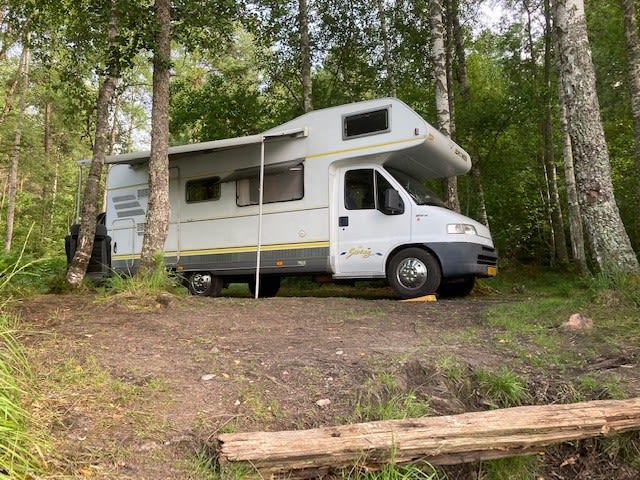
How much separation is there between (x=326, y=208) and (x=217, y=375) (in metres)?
5.13

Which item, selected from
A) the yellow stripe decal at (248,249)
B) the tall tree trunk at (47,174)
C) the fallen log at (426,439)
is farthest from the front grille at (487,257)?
the tall tree trunk at (47,174)

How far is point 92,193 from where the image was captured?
25.9ft

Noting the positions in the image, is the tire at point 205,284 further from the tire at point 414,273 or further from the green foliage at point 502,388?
the green foliage at point 502,388

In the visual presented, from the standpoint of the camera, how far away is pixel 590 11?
1499 cm

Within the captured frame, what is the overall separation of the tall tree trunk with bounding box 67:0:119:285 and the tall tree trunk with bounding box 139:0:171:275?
1057 mm

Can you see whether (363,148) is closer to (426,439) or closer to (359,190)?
(359,190)

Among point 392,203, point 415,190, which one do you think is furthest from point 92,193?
point 415,190

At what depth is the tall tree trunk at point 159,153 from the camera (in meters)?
6.38

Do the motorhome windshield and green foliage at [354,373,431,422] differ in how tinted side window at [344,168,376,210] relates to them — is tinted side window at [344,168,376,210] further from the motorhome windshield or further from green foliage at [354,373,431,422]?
green foliage at [354,373,431,422]

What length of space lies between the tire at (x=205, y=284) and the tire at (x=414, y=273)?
3.42 meters

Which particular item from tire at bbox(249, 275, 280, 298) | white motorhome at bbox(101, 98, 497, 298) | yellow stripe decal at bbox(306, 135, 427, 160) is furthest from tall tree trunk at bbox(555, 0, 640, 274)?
tire at bbox(249, 275, 280, 298)

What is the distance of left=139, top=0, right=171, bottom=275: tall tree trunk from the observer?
20.9 feet

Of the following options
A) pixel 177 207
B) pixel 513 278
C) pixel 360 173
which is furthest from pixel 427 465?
pixel 513 278

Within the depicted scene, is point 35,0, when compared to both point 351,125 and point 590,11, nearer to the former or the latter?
point 351,125
